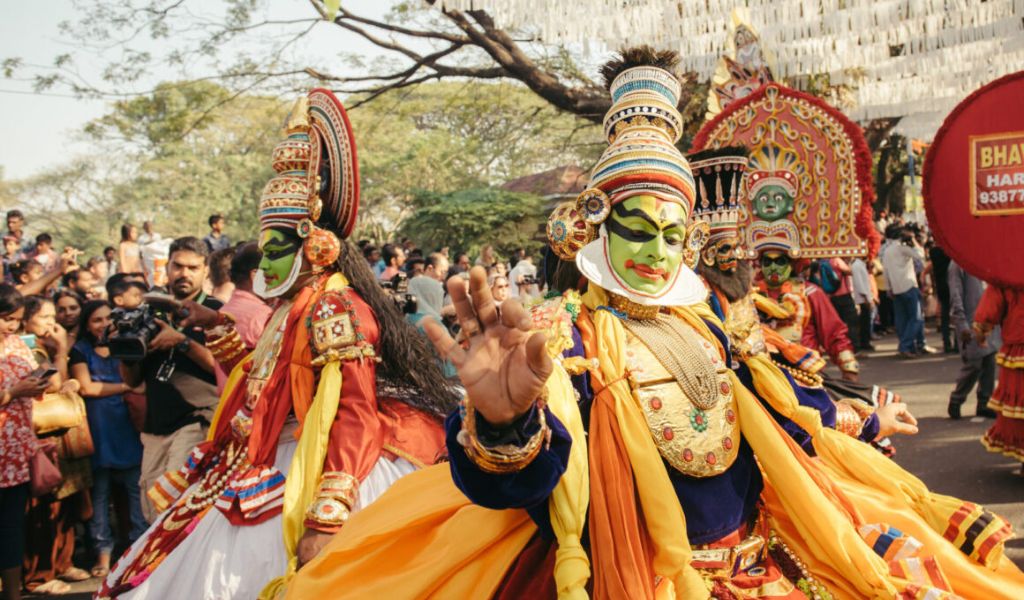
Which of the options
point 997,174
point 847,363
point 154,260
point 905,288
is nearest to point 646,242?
point 847,363

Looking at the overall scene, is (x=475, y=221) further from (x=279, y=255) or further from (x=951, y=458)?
(x=279, y=255)

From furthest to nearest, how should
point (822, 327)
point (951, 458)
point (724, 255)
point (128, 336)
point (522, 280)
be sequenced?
point (522, 280) < point (951, 458) < point (822, 327) < point (128, 336) < point (724, 255)

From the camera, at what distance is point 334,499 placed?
2.99 m

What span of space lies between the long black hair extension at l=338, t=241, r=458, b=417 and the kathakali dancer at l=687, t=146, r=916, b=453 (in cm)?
138

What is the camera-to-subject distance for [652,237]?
2283mm

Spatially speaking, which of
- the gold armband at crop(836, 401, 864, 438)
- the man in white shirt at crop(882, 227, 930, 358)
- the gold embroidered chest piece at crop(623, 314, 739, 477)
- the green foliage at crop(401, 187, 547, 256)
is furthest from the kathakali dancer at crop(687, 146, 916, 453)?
the green foliage at crop(401, 187, 547, 256)

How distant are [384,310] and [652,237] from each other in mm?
1775

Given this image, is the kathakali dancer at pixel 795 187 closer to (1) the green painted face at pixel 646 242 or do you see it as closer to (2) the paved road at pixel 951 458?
(2) the paved road at pixel 951 458

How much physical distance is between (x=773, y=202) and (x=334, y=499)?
3.89m

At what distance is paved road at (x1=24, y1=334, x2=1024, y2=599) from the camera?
5520 mm

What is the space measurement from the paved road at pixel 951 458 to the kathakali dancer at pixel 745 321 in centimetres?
219

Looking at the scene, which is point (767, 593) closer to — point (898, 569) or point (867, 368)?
point (898, 569)

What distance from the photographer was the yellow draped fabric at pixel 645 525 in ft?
6.58

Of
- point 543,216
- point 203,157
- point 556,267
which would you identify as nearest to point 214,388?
point 556,267
